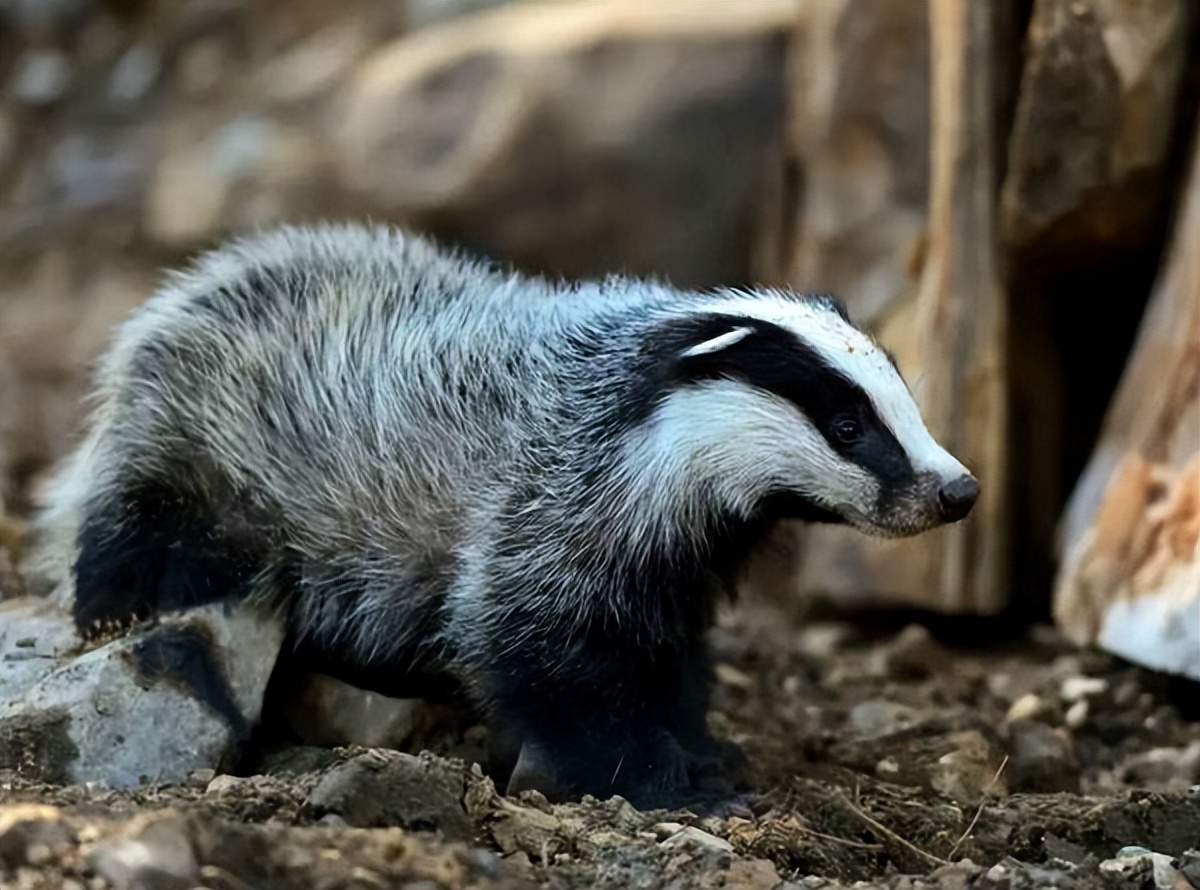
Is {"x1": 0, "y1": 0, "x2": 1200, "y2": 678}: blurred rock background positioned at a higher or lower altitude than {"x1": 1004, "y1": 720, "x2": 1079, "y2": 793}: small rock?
higher

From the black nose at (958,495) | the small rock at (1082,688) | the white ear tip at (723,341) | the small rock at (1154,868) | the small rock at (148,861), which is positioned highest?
the white ear tip at (723,341)

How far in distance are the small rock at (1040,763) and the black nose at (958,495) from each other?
1.01 meters

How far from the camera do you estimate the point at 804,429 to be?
417 centimetres

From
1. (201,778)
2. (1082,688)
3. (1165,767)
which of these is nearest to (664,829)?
(201,778)

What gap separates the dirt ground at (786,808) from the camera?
2.90 m

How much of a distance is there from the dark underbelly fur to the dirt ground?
207 millimetres

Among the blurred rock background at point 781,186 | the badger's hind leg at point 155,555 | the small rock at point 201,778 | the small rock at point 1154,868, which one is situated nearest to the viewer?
the small rock at point 1154,868

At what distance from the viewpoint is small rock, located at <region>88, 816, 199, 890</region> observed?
111 inches

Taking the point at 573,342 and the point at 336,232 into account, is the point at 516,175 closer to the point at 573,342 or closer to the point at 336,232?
the point at 336,232

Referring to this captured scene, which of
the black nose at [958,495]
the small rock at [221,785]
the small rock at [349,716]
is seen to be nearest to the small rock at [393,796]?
the small rock at [221,785]

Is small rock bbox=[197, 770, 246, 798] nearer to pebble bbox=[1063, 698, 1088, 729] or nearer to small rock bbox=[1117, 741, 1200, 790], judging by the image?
small rock bbox=[1117, 741, 1200, 790]

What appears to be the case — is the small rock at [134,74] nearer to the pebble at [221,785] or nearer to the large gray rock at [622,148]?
the large gray rock at [622,148]

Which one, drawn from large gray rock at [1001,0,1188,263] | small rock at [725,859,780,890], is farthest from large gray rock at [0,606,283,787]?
large gray rock at [1001,0,1188,263]

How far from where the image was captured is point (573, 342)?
4672mm
